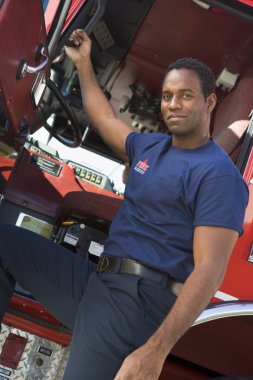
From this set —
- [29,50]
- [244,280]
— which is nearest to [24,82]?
[29,50]

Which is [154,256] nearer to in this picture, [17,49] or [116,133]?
[116,133]

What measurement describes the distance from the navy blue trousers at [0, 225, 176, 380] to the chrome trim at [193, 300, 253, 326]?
1.49 ft

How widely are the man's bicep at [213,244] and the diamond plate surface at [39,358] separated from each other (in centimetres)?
132

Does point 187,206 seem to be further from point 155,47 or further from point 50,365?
point 155,47

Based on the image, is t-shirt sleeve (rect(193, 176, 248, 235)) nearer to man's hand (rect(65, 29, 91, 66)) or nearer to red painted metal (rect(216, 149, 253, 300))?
red painted metal (rect(216, 149, 253, 300))

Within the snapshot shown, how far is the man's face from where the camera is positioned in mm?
1978

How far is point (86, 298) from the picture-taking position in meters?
1.89

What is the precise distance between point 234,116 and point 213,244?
1683mm

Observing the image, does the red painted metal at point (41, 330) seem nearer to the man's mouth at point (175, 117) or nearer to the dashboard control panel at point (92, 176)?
the dashboard control panel at point (92, 176)

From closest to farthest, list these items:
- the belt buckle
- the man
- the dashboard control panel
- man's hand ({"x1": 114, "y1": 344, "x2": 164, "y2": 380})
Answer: man's hand ({"x1": 114, "y1": 344, "x2": 164, "y2": 380}), the man, the belt buckle, the dashboard control panel

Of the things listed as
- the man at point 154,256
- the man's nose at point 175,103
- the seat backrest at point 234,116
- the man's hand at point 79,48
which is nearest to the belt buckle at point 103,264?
the man at point 154,256

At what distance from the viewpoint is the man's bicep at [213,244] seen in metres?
1.67

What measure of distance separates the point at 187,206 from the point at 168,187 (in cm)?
9

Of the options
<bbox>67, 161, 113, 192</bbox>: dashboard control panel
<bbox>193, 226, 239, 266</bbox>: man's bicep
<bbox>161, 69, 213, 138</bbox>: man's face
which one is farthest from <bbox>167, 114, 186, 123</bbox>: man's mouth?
<bbox>67, 161, 113, 192</bbox>: dashboard control panel
